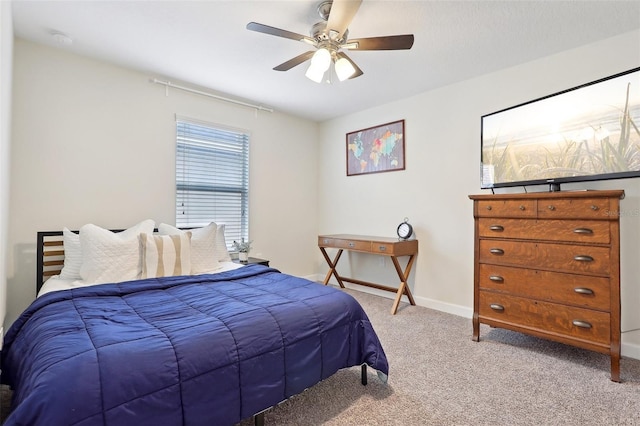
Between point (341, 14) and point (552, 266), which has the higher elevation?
point (341, 14)

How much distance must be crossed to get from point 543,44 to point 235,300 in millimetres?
3049

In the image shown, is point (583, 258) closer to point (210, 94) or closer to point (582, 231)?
point (582, 231)

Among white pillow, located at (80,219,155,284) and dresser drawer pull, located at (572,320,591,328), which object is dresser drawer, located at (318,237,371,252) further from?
white pillow, located at (80,219,155,284)

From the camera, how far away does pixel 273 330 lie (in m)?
1.54

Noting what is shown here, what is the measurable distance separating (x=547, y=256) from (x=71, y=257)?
361 cm

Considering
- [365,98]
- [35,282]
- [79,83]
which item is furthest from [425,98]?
[35,282]

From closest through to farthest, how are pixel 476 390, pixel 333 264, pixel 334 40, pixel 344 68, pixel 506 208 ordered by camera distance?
pixel 476 390
pixel 334 40
pixel 344 68
pixel 506 208
pixel 333 264

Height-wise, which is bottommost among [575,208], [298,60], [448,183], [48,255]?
[48,255]

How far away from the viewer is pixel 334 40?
2064 mm

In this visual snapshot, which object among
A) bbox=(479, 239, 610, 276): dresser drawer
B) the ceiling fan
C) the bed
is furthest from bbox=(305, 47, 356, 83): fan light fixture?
bbox=(479, 239, 610, 276): dresser drawer

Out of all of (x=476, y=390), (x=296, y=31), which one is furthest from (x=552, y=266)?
(x=296, y=31)

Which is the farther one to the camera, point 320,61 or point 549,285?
point 549,285

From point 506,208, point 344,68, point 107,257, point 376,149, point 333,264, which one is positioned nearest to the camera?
point 344,68

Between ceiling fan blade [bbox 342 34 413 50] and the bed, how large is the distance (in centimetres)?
161
